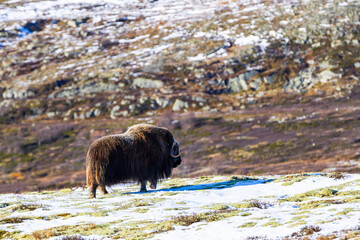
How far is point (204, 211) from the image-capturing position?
9.94 metres

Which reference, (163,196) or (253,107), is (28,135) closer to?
(253,107)

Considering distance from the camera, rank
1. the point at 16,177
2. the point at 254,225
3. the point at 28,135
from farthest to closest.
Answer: the point at 28,135, the point at 16,177, the point at 254,225

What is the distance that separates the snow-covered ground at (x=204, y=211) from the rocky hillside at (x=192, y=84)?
19.7 m

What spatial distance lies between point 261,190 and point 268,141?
1440 inches

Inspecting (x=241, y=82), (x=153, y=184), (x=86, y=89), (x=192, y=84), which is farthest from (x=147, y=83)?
(x=153, y=184)

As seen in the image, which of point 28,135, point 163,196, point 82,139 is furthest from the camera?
point 28,135

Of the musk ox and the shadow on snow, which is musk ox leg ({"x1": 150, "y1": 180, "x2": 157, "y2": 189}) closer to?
the musk ox

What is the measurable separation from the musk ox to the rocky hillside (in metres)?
18.8

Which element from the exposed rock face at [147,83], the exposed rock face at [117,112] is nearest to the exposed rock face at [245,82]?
the exposed rock face at [147,83]

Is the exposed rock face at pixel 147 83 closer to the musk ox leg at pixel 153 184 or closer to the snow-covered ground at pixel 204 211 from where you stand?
the musk ox leg at pixel 153 184

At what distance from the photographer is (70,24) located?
11875 cm

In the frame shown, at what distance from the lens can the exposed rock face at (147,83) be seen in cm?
7897

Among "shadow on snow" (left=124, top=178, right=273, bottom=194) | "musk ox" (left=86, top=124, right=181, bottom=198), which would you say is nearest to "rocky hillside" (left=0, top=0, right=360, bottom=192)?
"shadow on snow" (left=124, top=178, right=273, bottom=194)

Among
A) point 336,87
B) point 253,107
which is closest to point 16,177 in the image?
point 253,107
